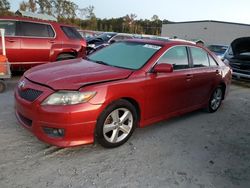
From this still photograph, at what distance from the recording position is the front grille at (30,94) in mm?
3443

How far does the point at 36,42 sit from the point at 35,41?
4cm

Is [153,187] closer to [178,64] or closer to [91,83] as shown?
[91,83]

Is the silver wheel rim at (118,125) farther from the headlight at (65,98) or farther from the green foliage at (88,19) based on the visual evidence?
the green foliage at (88,19)

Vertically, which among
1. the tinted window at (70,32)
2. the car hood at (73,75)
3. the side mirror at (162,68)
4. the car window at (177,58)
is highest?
the tinted window at (70,32)

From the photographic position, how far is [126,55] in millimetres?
4598

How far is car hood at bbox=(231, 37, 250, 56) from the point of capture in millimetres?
9981

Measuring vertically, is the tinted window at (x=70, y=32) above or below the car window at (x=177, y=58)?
above

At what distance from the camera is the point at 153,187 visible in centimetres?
300

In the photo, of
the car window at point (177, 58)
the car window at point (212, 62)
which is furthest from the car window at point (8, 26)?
the car window at point (212, 62)

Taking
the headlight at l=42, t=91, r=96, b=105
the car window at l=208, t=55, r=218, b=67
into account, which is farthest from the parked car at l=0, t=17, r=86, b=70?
the headlight at l=42, t=91, r=96, b=105

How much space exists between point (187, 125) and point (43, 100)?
9.37 feet

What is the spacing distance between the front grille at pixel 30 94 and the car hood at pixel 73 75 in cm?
14

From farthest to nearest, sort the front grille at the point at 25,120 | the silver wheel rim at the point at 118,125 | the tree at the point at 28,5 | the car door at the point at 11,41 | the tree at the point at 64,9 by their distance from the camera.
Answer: the tree at the point at 64,9 → the tree at the point at 28,5 → the car door at the point at 11,41 → the silver wheel rim at the point at 118,125 → the front grille at the point at 25,120

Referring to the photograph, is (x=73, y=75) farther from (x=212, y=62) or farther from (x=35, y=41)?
(x=35, y=41)
